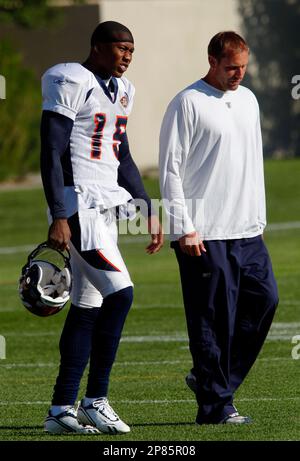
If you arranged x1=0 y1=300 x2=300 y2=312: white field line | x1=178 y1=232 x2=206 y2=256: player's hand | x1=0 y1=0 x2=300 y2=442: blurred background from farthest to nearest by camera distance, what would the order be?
x1=0 y1=300 x2=300 y2=312: white field line → x1=0 y1=0 x2=300 y2=442: blurred background → x1=178 y1=232 x2=206 y2=256: player's hand

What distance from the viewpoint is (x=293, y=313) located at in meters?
13.4

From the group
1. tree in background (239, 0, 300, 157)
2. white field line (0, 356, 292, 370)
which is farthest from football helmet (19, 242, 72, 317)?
tree in background (239, 0, 300, 157)

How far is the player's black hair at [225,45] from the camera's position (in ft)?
24.6

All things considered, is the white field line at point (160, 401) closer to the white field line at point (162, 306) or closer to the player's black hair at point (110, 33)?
the player's black hair at point (110, 33)

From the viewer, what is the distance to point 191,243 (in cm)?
743

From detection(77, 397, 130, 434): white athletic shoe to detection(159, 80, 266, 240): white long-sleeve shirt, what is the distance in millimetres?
971

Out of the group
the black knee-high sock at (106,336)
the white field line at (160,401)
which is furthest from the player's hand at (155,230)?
the white field line at (160,401)

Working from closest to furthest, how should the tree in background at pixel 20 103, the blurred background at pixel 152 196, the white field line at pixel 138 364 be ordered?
the blurred background at pixel 152 196 < the white field line at pixel 138 364 < the tree in background at pixel 20 103

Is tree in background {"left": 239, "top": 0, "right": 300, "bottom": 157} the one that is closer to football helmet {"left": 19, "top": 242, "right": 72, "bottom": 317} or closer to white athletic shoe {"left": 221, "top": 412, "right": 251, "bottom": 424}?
white athletic shoe {"left": 221, "top": 412, "right": 251, "bottom": 424}

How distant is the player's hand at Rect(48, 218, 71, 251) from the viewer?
710 centimetres

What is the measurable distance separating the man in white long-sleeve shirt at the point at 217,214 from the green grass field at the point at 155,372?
1.20 ft

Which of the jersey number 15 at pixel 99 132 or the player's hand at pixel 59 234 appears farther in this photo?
the jersey number 15 at pixel 99 132

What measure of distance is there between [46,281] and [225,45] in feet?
5.14

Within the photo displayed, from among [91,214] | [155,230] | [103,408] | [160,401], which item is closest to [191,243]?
Result: [155,230]
